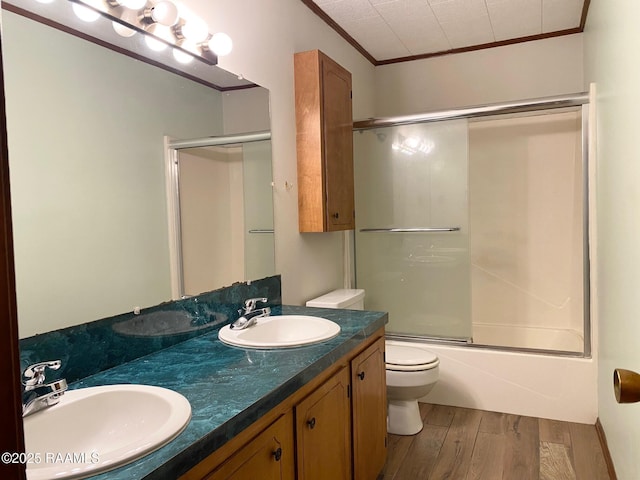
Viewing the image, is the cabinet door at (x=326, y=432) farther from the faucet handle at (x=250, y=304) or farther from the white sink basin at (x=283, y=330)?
the faucet handle at (x=250, y=304)

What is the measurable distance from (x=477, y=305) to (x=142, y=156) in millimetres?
3074

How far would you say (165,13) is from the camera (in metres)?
1.61

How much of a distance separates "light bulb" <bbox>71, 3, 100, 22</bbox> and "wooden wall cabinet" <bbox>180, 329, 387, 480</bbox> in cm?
126

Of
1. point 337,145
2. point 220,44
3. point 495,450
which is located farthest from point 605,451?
point 220,44

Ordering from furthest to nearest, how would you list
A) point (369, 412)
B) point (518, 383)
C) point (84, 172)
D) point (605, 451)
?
1. point (518, 383)
2. point (605, 451)
3. point (369, 412)
4. point (84, 172)

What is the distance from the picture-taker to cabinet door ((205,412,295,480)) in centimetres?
108

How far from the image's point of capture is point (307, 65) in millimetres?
2506

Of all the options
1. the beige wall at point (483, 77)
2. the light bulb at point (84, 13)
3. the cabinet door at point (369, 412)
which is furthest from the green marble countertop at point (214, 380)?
→ the beige wall at point (483, 77)

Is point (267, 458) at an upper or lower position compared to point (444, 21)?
lower

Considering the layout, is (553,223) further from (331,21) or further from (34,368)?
(34,368)

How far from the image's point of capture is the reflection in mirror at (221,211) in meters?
1.78

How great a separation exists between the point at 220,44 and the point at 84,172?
822mm

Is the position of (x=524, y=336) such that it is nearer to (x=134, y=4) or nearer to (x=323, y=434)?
(x=323, y=434)

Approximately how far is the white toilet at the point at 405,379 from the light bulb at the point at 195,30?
57.4 inches
